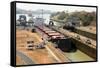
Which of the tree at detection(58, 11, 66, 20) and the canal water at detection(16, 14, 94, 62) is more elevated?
the tree at detection(58, 11, 66, 20)

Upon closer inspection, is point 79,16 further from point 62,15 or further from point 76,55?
point 76,55

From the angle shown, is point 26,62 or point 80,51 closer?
point 26,62

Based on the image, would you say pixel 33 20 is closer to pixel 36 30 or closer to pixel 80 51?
pixel 36 30

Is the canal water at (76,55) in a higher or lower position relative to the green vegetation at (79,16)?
lower

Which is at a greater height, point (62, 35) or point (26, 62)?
point (62, 35)

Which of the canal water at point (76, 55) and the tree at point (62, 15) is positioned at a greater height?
the tree at point (62, 15)

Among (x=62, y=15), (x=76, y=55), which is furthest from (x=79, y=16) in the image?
(x=76, y=55)

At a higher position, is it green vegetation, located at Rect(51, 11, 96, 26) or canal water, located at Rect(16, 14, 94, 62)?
green vegetation, located at Rect(51, 11, 96, 26)

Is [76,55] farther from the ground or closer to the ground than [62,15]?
closer to the ground

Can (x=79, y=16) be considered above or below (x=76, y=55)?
above
